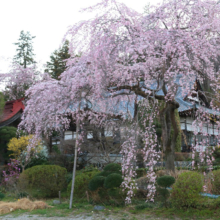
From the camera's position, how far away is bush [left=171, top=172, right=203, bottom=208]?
20.2 ft

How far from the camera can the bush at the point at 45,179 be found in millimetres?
9312

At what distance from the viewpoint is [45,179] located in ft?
30.5

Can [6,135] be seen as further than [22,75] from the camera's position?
No

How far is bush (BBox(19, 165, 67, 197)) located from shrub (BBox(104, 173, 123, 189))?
298 centimetres

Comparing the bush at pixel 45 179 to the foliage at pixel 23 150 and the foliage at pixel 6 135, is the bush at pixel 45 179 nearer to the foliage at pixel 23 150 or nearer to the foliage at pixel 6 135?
the foliage at pixel 23 150

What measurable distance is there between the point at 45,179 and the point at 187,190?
528 centimetres

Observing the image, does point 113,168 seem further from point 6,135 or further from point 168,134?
point 6,135

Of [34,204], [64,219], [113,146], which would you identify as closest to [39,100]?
[34,204]

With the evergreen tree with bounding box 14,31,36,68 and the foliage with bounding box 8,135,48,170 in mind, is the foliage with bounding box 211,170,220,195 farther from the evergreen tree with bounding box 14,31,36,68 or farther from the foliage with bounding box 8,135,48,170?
the evergreen tree with bounding box 14,31,36,68

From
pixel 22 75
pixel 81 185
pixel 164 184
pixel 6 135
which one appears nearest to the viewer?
pixel 164 184

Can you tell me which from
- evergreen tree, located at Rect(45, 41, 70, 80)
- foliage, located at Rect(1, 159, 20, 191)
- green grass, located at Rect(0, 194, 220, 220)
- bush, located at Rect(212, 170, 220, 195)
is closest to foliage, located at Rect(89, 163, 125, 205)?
green grass, located at Rect(0, 194, 220, 220)

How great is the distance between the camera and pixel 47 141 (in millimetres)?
14531

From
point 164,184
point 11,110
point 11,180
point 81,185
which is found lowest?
point 11,180

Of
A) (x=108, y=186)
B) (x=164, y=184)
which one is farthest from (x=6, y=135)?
(x=164, y=184)
